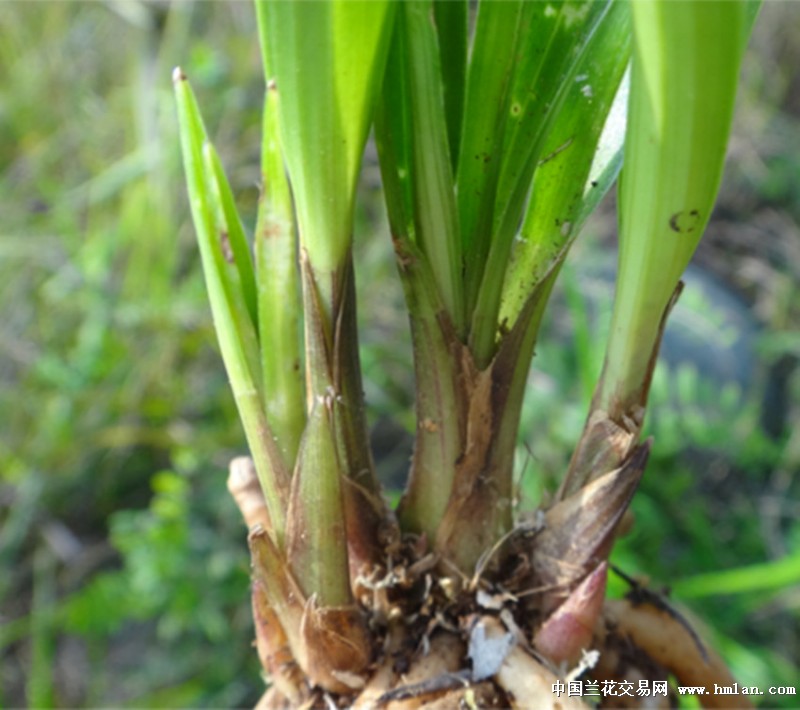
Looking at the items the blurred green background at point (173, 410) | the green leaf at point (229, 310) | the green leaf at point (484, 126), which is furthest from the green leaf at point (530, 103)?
the blurred green background at point (173, 410)

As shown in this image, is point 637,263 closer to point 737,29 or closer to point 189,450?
point 737,29

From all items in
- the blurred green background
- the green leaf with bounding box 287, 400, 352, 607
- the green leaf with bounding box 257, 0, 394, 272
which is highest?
the green leaf with bounding box 257, 0, 394, 272

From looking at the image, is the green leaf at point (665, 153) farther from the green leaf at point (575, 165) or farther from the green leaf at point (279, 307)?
the green leaf at point (279, 307)

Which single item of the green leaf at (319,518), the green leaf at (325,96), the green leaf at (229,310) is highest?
the green leaf at (325,96)

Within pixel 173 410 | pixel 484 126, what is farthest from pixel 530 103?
pixel 173 410

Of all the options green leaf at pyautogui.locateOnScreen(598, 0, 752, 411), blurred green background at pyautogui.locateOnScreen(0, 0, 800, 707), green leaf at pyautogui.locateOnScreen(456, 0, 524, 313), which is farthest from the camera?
blurred green background at pyautogui.locateOnScreen(0, 0, 800, 707)

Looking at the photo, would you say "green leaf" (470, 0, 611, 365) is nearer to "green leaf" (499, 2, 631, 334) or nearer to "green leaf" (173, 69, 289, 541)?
"green leaf" (499, 2, 631, 334)

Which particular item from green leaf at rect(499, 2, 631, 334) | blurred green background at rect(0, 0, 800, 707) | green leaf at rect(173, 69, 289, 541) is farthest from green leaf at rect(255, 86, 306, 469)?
blurred green background at rect(0, 0, 800, 707)
